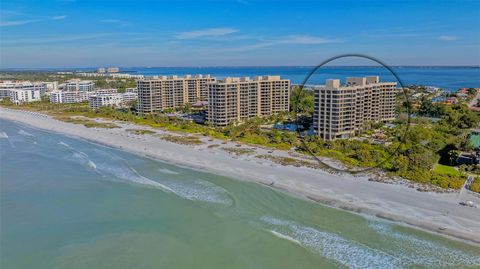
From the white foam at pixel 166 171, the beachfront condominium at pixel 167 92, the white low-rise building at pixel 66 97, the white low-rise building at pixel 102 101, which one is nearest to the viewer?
the white foam at pixel 166 171

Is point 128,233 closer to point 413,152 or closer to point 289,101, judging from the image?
point 413,152

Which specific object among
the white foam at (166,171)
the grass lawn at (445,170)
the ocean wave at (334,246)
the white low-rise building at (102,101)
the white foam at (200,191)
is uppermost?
the white low-rise building at (102,101)

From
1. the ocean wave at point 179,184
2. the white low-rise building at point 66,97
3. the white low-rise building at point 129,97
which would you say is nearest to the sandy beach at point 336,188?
the ocean wave at point 179,184

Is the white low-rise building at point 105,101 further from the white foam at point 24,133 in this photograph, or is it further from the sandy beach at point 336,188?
the sandy beach at point 336,188

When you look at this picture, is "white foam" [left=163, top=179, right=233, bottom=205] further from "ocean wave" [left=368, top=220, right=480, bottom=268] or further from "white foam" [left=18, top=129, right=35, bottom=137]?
"white foam" [left=18, top=129, right=35, bottom=137]

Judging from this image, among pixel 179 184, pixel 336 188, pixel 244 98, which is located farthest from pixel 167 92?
pixel 336 188

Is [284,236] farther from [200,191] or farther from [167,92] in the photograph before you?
[167,92]
